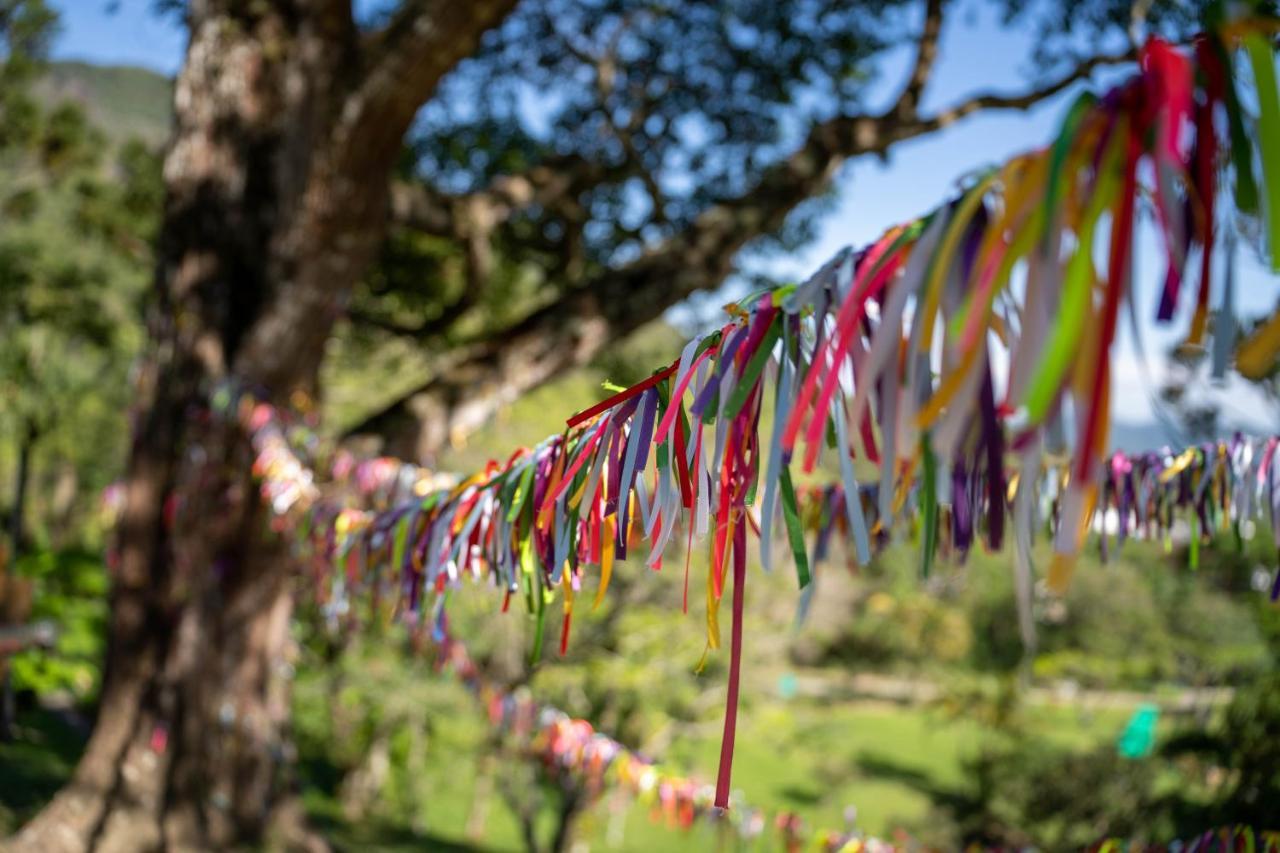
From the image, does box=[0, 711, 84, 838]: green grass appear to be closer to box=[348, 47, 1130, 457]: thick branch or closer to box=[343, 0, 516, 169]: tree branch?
box=[348, 47, 1130, 457]: thick branch

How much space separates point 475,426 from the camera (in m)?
4.93

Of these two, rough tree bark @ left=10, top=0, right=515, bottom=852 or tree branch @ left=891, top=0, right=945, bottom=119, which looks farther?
tree branch @ left=891, top=0, right=945, bottom=119

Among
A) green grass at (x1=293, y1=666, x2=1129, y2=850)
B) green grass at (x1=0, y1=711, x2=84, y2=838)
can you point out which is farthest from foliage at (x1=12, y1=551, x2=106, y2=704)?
green grass at (x1=293, y1=666, x2=1129, y2=850)

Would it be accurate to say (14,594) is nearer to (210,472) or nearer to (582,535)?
(210,472)

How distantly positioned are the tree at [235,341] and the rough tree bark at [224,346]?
1cm

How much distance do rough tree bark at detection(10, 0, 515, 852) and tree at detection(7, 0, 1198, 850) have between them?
0.4 inches

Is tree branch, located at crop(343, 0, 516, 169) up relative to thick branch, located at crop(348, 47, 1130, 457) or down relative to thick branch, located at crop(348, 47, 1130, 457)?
up

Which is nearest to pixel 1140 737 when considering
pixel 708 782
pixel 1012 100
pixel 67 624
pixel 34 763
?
pixel 708 782

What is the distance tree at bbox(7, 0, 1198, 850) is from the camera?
4438mm

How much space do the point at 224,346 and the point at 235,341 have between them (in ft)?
0.19

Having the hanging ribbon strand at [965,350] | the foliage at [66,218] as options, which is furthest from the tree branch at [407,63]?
the foliage at [66,218]

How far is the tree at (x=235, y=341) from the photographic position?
4.44 metres

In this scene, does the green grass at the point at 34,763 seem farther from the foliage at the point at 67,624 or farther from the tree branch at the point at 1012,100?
the tree branch at the point at 1012,100

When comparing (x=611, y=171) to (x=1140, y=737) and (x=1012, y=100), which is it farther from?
(x=1140, y=737)
